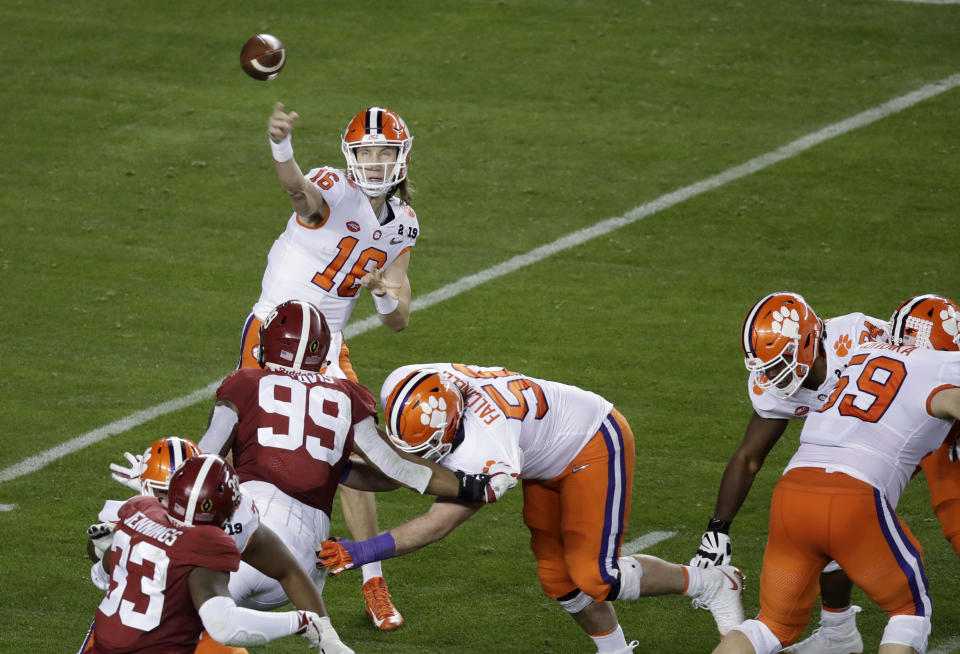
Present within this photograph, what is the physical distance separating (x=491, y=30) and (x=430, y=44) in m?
0.76

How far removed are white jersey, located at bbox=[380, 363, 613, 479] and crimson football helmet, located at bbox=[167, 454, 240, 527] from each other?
1.05m

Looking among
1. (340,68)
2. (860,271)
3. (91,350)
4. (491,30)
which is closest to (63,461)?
(91,350)

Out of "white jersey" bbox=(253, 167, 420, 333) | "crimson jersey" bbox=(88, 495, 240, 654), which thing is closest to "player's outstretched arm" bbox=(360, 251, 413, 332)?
"white jersey" bbox=(253, 167, 420, 333)

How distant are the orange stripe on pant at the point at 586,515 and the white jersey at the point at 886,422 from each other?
74 centimetres

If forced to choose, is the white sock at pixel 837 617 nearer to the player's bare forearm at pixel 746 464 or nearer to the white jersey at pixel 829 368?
the player's bare forearm at pixel 746 464

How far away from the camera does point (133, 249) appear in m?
11.1

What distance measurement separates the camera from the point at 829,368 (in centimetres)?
617

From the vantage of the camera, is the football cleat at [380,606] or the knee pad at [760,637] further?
the football cleat at [380,606]

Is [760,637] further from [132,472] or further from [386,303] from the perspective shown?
[386,303]

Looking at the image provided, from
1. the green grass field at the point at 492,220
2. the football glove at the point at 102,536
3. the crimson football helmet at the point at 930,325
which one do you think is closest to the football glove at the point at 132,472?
the football glove at the point at 102,536

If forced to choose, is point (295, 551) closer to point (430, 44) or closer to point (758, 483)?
point (758, 483)

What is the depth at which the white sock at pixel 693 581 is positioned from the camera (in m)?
6.07

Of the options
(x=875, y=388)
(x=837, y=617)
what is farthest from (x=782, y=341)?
(x=837, y=617)

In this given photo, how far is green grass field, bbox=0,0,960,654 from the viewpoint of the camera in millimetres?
7180
